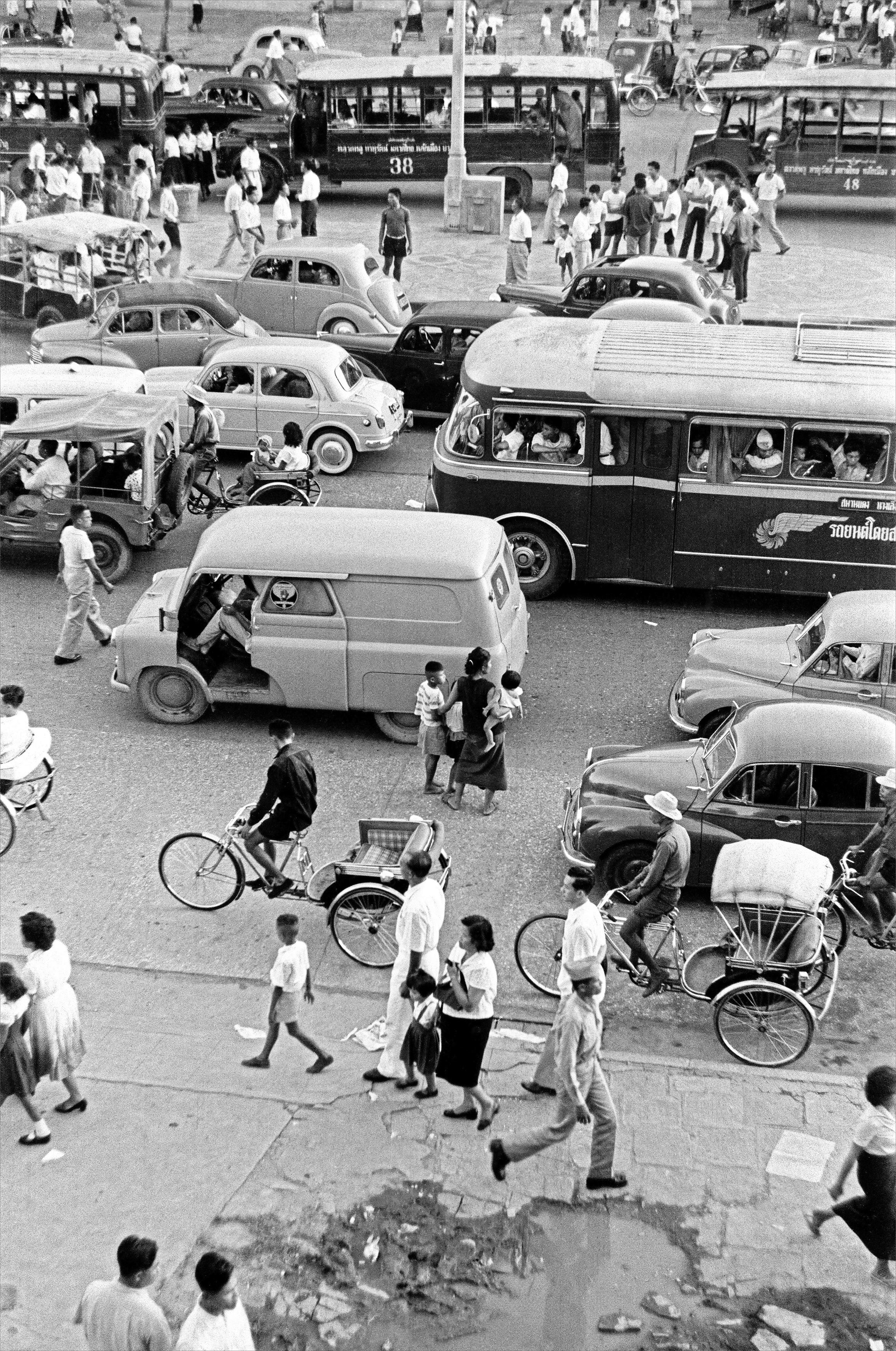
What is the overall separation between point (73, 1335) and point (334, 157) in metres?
28.6

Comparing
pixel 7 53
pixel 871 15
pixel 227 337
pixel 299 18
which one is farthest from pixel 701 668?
pixel 299 18

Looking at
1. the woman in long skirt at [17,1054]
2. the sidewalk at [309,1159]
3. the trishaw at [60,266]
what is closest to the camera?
the sidewalk at [309,1159]

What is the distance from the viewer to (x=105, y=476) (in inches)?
639

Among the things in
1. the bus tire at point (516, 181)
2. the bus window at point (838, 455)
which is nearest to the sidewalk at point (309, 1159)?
the bus window at point (838, 455)

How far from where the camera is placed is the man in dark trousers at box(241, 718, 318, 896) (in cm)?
1023

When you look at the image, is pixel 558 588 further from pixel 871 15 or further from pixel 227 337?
pixel 871 15

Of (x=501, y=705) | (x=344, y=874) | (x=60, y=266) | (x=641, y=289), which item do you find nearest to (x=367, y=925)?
(x=344, y=874)

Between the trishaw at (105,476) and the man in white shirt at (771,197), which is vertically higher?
the man in white shirt at (771,197)

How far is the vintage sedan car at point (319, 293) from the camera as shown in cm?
2238

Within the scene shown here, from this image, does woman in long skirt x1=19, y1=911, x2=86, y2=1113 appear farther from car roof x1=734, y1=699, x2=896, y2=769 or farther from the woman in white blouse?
car roof x1=734, y1=699, x2=896, y2=769

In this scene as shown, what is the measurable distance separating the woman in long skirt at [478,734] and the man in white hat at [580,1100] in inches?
152

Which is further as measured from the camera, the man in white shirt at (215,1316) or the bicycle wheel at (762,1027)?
the bicycle wheel at (762,1027)

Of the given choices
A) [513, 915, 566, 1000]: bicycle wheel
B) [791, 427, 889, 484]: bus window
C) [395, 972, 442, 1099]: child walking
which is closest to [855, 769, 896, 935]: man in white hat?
[513, 915, 566, 1000]: bicycle wheel

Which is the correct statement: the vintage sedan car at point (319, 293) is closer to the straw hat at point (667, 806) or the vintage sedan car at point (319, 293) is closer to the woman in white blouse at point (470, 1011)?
the straw hat at point (667, 806)
